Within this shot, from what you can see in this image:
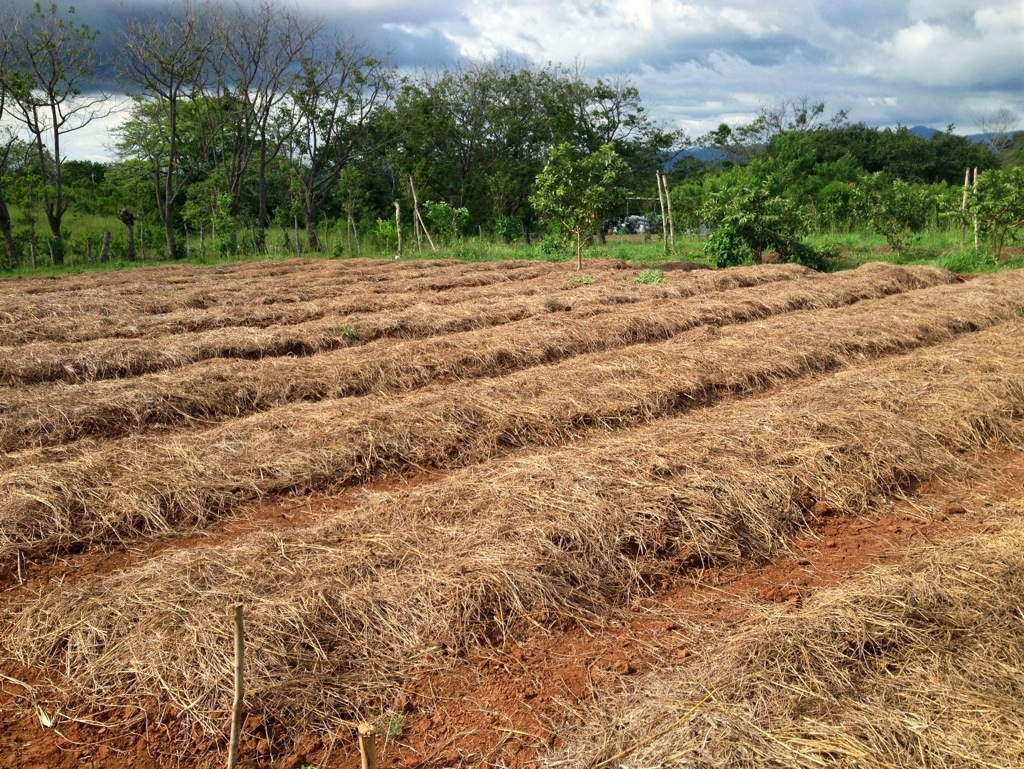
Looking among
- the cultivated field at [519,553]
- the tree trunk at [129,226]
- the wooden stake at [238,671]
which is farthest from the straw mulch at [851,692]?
the tree trunk at [129,226]

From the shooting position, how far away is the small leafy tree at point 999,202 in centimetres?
1498

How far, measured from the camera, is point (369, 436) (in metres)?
5.31

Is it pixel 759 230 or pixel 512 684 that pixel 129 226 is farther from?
pixel 512 684

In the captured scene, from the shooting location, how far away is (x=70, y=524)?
13.6ft

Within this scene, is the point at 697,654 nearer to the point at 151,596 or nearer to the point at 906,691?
the point at 906,691

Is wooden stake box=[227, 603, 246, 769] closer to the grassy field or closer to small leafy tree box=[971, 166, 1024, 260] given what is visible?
the grassy field

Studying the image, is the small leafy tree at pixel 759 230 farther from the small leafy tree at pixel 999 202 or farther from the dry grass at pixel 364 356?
the dry grass at pixel 364 356

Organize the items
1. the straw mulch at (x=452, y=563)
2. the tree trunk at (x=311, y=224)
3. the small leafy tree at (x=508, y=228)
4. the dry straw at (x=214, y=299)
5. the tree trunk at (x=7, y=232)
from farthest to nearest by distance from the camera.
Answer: the tree trunk at (x=311, y=224) < the small leafy tree at (x=508, y=228) < the tree trunk at (x=7, y=232) < the dry straw at (x=214, y=299) < the straw mulch at (x=452, y=563)

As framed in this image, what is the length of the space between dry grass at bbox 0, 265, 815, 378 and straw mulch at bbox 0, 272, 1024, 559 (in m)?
2.20

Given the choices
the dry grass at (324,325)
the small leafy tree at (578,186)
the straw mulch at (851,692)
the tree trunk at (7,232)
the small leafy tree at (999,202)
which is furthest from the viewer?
the tree trunk at (7,232)

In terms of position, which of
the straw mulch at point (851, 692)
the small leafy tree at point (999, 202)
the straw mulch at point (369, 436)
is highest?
the small leafy tree at point (999, 202)

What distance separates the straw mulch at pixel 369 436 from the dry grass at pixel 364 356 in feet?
1.41

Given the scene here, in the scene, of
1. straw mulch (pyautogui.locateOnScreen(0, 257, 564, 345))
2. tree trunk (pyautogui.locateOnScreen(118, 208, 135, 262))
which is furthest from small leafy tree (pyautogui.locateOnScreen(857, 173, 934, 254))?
tree trunk (pyautogui.locateOnScreen(118, 208, 135, 262))

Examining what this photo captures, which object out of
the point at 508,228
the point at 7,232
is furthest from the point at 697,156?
the point at 7,232
